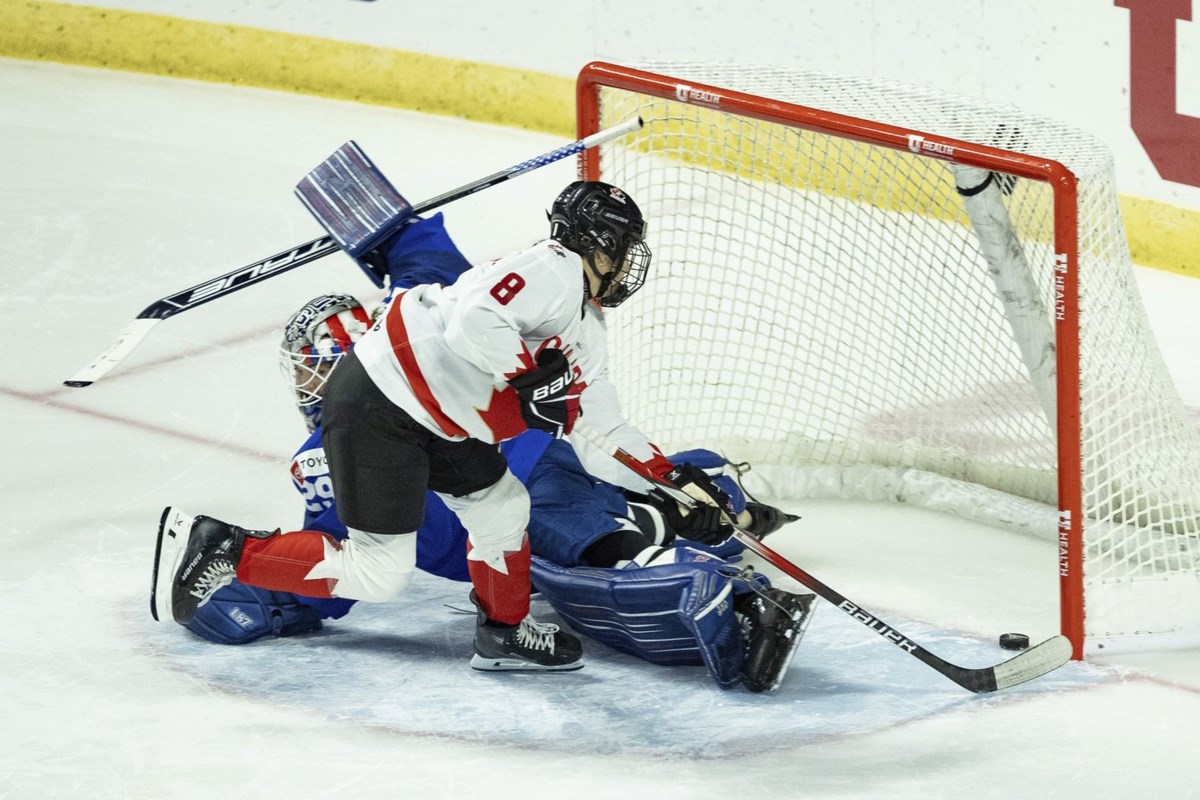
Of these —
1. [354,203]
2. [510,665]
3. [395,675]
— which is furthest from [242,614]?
[354,203]

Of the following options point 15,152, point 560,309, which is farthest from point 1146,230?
point 15,152

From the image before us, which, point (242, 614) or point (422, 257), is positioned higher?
point (422, 257)

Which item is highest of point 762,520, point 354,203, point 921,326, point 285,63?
point 285,63

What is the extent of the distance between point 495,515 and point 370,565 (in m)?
0.22

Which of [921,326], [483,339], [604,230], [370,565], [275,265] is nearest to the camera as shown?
[483,339]

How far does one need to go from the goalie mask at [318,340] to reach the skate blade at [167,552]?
0.33 m

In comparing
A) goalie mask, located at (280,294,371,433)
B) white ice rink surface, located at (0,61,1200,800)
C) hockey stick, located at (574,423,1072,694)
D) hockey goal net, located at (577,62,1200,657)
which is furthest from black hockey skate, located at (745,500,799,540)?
goalie mask, located at (280,294,371,433)

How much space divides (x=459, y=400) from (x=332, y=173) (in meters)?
0.97

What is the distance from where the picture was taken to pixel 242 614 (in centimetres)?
333

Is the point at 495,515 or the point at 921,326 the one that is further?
the point at 921,326

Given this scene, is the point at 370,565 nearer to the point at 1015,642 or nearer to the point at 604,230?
the point at 604,230

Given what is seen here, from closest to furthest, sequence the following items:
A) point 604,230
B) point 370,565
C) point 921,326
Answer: point 604,230 → point 370,565 → point 921,326

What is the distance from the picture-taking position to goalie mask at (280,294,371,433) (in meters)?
3.38

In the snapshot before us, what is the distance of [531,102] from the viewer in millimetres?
6477
